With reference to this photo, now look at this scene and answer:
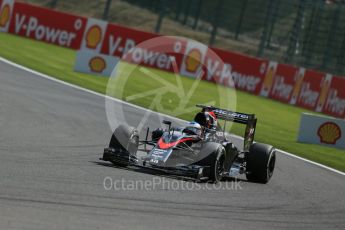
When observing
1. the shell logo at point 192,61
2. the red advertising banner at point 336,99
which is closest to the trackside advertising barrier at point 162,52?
the shell logo at point 192,61

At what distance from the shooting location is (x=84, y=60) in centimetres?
2955

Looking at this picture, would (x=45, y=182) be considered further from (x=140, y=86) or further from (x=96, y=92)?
(x=140, y=86)

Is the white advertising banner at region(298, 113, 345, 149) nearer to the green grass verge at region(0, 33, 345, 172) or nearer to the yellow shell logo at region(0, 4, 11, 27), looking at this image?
the green grass verge at region(0, 33, 345, 172)

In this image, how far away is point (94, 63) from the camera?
98.1 ft

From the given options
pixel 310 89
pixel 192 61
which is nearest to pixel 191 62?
pixel 192 61

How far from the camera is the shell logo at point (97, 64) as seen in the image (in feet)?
97.8

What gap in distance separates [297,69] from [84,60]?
30.9 ft

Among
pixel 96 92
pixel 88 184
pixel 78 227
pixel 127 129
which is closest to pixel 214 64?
pixel 96 92

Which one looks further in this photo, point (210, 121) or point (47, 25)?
point (47, 25)

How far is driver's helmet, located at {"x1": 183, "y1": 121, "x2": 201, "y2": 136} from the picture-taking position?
498 inches

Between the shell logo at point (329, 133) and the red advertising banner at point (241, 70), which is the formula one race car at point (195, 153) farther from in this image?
the red advertising banner at point (241, 70)

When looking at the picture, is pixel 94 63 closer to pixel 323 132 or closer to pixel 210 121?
pixel 323 132

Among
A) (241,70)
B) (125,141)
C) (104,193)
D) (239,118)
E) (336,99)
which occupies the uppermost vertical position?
(241,70)

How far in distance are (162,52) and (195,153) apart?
24.8m
